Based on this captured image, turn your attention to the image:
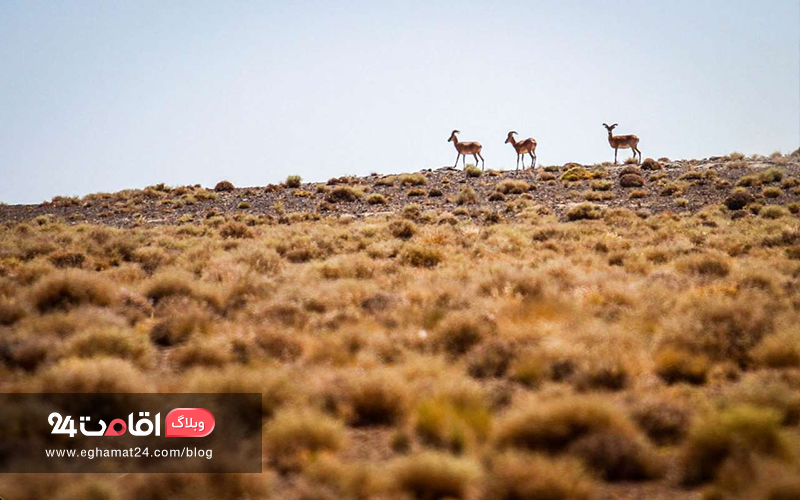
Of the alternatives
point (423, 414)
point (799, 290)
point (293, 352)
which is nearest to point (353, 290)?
point (293, 352)

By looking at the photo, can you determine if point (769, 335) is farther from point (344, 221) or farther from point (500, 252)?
point (344, 221)

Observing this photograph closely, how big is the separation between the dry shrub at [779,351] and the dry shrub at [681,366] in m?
0.60

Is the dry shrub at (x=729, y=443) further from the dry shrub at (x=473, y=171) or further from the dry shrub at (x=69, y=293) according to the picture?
the dry shrub at (x=473, y=171)

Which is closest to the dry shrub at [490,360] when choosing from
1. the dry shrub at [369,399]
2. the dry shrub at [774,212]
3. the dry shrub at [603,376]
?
the dry shrub at [603,376]

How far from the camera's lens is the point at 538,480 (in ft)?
12.5

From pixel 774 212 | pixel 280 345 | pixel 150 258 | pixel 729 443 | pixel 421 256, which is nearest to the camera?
pixel 729 443

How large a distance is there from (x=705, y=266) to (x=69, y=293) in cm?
1231

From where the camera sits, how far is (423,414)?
4938mm

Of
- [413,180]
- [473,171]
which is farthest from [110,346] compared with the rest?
[473,171]

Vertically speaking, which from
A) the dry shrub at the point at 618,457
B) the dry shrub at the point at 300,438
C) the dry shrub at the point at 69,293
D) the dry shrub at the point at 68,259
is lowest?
the dry shrub at the point at 618,457

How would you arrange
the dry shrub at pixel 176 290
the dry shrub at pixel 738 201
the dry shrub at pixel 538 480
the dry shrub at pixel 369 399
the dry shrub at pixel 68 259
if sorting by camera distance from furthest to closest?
the dry shrub at pixel 738 201 < the dry shrub at pixel 68 259 < the dry shrub at pixel 176 290 < the dry shrub at pixel 369 399 < the dry shrub at pixel 538 480

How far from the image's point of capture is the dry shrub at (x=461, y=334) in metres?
6.95

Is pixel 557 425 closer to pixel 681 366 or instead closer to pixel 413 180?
pixel 681 366

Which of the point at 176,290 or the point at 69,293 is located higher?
the point at 69,293
